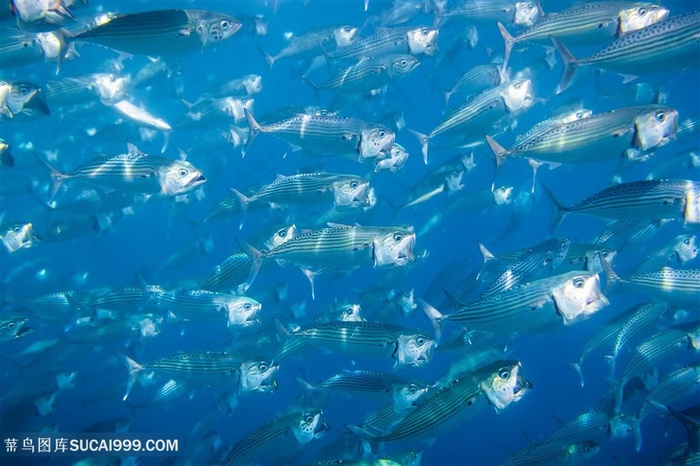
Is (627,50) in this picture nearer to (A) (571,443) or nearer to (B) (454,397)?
(B) (454,397)

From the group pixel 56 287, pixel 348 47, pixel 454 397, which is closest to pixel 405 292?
pixel 454 397

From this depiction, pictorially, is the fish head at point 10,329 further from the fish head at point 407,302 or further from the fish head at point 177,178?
the fish head at point 407,302

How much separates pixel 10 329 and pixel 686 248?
11293 millimetres

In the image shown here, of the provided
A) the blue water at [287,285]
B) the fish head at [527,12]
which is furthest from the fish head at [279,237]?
the fish head at [527,12]

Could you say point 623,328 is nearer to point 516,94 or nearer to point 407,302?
point 407,302

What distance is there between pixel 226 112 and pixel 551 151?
7.48 meters

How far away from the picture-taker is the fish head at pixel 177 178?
6.43 metres

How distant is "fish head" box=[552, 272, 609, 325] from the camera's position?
433cm

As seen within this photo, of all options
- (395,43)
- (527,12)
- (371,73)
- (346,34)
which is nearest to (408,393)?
(371,73)

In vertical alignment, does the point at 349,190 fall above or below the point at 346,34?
below

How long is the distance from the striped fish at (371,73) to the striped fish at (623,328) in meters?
5.28

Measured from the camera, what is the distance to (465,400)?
4.40 metres

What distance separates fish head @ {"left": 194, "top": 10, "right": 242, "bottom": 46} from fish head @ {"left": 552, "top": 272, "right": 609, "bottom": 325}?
5.34m

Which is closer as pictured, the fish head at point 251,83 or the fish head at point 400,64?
the fish head at point 400,64
